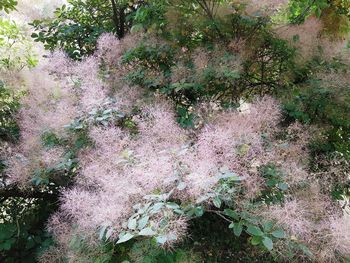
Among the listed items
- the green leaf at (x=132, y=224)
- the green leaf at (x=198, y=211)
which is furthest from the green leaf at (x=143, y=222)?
the green leaf at (x=198, y=211)

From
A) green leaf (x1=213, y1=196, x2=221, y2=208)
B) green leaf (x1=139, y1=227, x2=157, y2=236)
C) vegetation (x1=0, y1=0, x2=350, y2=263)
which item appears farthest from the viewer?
vegetation (x1=0, y1=0, x2=350, y2=263)

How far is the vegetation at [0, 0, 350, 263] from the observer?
221cm

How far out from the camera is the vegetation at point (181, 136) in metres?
2.21

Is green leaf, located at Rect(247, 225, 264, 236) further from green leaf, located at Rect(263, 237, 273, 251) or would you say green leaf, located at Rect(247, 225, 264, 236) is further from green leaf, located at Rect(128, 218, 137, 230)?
green leaf, located at Rect(128, 218, 137, 230)

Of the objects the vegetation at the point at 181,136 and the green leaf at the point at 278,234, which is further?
the vegetation at the point at 181,136

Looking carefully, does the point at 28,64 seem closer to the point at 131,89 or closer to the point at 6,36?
the point at 6,36

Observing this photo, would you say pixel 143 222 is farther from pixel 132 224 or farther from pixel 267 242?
pixel 267 242

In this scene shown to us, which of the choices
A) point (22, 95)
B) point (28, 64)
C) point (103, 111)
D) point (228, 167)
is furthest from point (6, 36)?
point (228, 167)

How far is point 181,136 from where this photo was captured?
265cm

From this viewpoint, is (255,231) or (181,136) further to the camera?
(181,136)

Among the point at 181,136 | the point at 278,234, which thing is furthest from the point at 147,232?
the point at 181,136

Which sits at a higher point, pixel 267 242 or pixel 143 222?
pixel 143 222

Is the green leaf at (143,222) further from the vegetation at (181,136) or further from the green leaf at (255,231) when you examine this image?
the green leaf at (255,231)

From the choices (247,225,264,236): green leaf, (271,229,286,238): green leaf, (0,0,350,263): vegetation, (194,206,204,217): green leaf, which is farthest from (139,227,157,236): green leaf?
(271,229,286,238): green leaf
